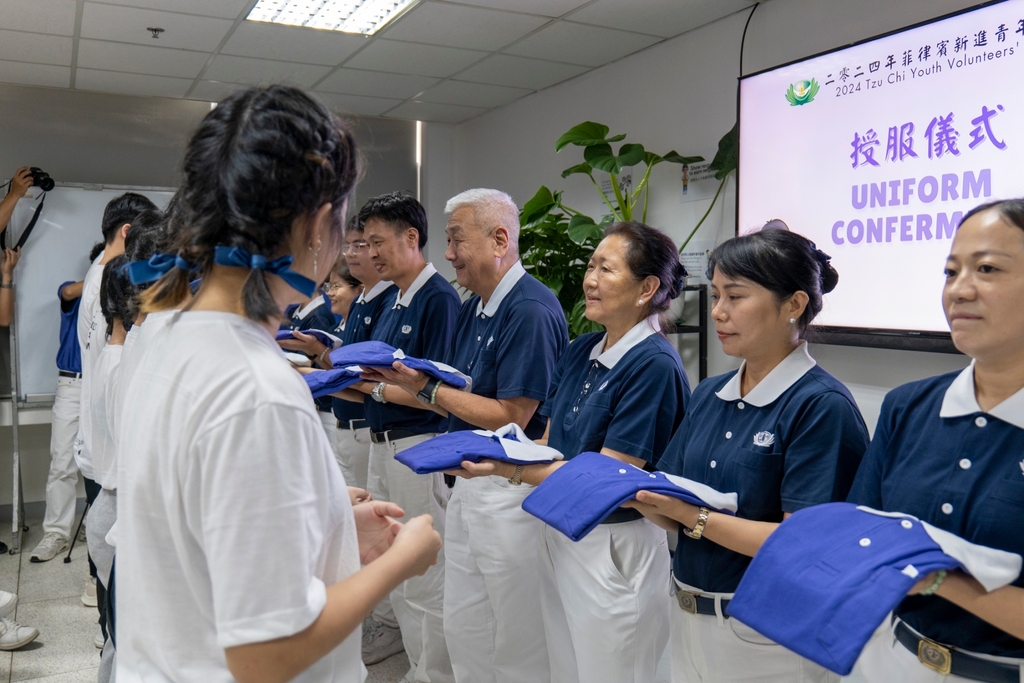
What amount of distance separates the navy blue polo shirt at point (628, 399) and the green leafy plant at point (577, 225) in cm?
174

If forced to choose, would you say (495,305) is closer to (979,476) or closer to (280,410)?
(979,476)

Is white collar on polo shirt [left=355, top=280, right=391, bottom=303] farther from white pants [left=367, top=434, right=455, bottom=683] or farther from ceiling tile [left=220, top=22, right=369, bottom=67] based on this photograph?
ceiling tile [left=220, top=22, right=369, bottom=67]

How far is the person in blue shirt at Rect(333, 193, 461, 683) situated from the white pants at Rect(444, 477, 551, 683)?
0.26 metres

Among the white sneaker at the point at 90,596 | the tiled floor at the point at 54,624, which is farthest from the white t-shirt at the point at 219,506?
the white sneaker at the point at 90,596

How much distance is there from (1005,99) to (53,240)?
4.81 m

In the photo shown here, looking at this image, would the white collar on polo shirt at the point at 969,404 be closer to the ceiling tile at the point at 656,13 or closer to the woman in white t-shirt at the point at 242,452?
the woman in white t-shirt at the point at 242,452

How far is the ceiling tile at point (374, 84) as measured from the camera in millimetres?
4855

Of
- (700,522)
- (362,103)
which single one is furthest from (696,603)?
(362,103)

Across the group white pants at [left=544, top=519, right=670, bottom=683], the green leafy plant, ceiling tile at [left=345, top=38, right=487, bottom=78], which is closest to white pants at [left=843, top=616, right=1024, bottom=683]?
white pants at [left=544, top=519, right=670, bottom=683]

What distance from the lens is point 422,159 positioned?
21.2 feet

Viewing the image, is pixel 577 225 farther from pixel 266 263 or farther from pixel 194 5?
pixel 266 263

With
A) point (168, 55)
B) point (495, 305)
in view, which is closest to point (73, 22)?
point (168, 55)

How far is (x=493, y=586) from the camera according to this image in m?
2.38

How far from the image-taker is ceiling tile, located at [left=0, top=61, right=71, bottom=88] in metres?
4.63
